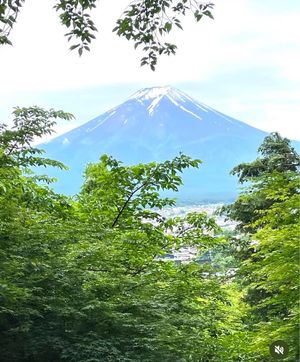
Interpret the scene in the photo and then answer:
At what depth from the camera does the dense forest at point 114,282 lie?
4.22 metres

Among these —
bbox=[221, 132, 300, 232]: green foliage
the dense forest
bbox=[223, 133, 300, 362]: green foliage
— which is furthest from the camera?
bbox=[221, 132, 300, 232]: green foliage

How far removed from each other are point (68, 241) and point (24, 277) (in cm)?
98

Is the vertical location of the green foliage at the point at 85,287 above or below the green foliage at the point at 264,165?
below

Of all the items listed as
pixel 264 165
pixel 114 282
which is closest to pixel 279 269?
pixel 114 282

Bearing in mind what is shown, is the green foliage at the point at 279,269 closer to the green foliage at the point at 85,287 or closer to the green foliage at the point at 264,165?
the green foliage at the point at 85,287

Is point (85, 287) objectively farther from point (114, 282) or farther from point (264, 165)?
point (264, 165)

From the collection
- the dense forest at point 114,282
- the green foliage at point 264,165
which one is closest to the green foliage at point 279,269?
the dense forest at point 114,282

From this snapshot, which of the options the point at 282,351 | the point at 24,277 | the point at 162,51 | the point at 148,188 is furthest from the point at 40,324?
the point at 148,188

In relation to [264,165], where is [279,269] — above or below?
below

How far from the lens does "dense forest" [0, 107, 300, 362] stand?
4.22 meters

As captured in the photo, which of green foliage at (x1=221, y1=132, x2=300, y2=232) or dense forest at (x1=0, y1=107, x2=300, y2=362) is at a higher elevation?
green foliage at (x1=221, y1=132, x2=300, y2=232)

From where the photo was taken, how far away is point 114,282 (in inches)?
201

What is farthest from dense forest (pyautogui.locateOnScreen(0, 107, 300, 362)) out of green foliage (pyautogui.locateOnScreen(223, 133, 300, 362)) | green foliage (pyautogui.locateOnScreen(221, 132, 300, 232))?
green foliage (pyautogui.locateOnScreen(221, 132, 300, 232))

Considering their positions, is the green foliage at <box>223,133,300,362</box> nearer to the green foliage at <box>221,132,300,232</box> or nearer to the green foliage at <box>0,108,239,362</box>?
the green foliage at <box>0,108,239,362</box>
